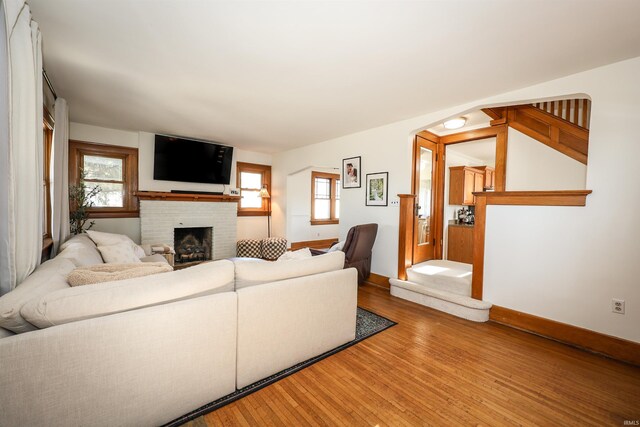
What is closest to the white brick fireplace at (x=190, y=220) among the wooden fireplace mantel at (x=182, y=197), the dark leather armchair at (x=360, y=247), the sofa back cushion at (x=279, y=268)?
the wooden fireplace mantel at (x=182, y=197)

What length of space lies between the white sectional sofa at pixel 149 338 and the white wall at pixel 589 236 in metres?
2.16

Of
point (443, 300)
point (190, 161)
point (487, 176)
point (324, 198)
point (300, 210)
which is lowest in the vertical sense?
point (443, 300)

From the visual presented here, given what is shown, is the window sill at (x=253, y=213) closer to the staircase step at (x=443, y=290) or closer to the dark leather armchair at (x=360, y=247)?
the dark leather armchair at (x=360, y=247)

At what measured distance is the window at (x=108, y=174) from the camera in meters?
4.49

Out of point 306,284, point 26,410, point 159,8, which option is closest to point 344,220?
point 306,284

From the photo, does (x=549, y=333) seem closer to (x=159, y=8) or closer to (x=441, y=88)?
(x=441, y=88)

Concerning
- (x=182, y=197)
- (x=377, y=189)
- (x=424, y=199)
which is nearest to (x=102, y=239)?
(x=182, y=197)

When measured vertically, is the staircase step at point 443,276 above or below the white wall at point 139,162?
below

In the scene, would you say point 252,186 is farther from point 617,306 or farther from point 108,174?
point 617,306

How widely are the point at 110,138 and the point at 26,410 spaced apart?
16.1ft

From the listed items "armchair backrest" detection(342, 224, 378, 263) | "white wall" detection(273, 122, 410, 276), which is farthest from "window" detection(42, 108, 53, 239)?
"white wall" detection(273, 122, 410, 276)

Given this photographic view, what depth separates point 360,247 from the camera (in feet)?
12.5

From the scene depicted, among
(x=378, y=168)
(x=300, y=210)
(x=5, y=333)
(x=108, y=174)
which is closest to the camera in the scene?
(x=5, y=333)

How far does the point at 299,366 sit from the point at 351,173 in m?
3.34
